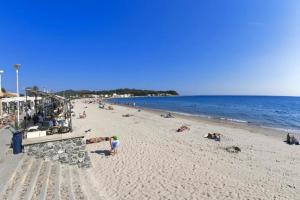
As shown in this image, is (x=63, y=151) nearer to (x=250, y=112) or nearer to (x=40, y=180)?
(x=40, y=180)

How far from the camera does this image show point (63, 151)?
689 cm

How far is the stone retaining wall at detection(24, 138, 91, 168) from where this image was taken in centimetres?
657

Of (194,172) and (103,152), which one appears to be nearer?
(194,172)

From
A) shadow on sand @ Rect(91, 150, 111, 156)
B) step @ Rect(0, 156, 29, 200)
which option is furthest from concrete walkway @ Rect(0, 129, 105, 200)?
shadow on sand @ Rect(91, 150, 111, 156)

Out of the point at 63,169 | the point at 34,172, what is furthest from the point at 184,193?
the point at 34,172

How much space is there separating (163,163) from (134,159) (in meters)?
1.32

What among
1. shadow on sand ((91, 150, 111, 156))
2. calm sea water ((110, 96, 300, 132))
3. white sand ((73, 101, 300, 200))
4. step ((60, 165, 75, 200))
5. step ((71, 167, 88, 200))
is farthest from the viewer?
calm sea water ((110, 96, 300, 132))

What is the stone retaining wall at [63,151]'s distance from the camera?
657cm

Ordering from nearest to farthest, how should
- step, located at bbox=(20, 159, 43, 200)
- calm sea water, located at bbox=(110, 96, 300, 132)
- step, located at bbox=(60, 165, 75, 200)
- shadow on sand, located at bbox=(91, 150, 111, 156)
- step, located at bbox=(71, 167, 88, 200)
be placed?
1. step, located at bbox=(20, 159, 43, 200)
2. step, located at bbox=(60, 165, 75, 200)
3. step, located at bbox=(71, 167, 88, 200)
4. shadow on sand, located at bbox=(91, 150, 111, 156)
5. calm sea water, located at bbox=(110, 96, 300, 132)

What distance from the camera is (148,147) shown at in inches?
449

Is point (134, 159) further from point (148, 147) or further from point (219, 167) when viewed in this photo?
point (219, 167)

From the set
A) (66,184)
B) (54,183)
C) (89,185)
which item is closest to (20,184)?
(54,183)

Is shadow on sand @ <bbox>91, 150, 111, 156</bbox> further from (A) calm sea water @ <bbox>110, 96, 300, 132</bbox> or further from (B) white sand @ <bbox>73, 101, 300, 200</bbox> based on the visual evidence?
(A) calm sea water @ <bbox>110, 96, 300, 132</bbox>

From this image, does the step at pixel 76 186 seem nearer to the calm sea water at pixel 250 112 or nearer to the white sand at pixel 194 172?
the white sand at pixel 194 172
